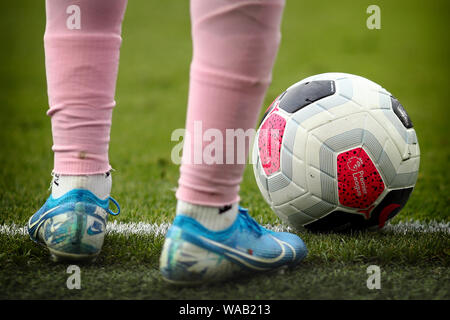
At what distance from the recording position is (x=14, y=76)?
30.1ft

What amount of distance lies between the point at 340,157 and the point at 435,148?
294 cm

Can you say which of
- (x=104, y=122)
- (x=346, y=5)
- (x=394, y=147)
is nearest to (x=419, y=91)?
(x=394, y=147)

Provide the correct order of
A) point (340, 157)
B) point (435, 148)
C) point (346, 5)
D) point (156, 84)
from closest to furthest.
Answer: point (340, 157) < point (435, 148) < point (156, 84) < point (346, 5)

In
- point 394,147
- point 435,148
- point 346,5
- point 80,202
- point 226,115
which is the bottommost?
point 435,148

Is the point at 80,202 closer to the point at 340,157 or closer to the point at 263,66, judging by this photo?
the point at 263,66

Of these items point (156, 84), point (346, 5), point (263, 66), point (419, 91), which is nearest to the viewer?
point (263, 66)

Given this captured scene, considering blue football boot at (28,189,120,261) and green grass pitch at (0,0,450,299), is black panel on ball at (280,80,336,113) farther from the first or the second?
blue football boot at (28,189,120,261)

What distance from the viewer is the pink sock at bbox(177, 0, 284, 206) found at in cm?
150

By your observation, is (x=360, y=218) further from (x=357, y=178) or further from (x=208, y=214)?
(x=208, y=214)

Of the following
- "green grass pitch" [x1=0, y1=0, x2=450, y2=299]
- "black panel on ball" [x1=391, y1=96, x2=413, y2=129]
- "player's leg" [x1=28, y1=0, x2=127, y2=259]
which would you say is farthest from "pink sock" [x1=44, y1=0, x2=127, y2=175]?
"black panel on ball" [x1=391, y1=96, x2=413, y2=129]

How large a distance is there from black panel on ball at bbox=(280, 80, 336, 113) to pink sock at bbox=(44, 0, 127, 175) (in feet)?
2.70

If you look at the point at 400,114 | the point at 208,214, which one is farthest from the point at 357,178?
the point at 208,214

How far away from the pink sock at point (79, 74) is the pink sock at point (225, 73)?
0.46 meters

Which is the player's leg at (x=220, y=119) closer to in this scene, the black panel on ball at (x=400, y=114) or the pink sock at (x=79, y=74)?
the pink sock at (x=79, y=74)
